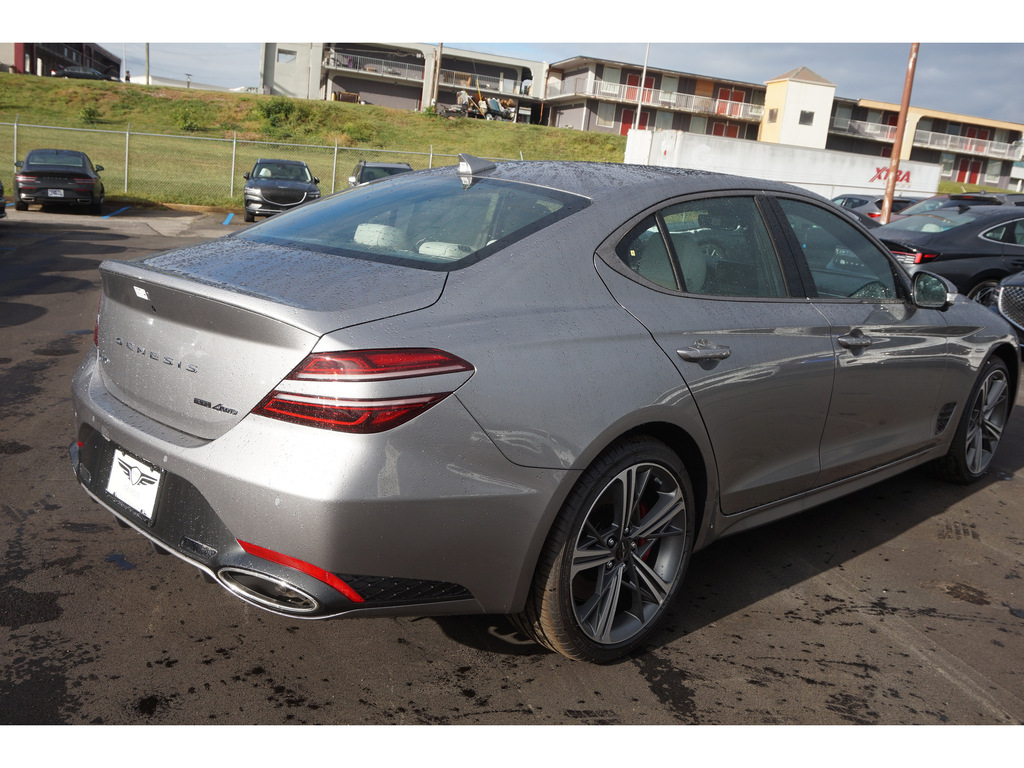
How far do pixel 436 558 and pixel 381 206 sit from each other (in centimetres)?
145

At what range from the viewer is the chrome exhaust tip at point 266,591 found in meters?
2.22

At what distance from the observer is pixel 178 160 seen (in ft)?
102

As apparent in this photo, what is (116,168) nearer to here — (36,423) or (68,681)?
(36,423)

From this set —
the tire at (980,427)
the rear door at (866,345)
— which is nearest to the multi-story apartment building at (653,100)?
the tire at (980,427)

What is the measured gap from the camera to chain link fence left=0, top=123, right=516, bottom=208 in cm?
2459

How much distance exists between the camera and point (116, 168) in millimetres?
28750

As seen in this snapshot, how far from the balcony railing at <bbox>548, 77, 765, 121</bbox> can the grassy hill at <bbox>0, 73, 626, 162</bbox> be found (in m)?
12.8

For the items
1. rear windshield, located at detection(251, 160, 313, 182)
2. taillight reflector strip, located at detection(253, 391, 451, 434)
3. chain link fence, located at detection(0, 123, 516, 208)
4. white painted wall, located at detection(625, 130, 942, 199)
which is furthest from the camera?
white painted wall, located at detection(625, 130, 942, 199)

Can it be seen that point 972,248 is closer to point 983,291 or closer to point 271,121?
point 983,291

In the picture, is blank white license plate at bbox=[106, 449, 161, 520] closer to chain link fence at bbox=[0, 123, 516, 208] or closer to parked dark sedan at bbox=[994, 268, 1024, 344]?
parked dark sedan at bbox=[994, 268, 1024, 344]

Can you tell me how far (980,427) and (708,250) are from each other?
275 centimetres

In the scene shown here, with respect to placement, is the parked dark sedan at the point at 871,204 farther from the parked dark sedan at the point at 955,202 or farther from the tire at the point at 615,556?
the tire at the point at 615,556

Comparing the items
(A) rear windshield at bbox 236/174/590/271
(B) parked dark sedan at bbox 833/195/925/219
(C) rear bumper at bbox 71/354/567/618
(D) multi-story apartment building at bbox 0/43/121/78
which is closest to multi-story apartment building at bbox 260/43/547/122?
(D) multi-story apartment building at bbox 0/43/121/78

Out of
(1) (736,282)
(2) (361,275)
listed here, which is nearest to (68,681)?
(2) (361,275)
